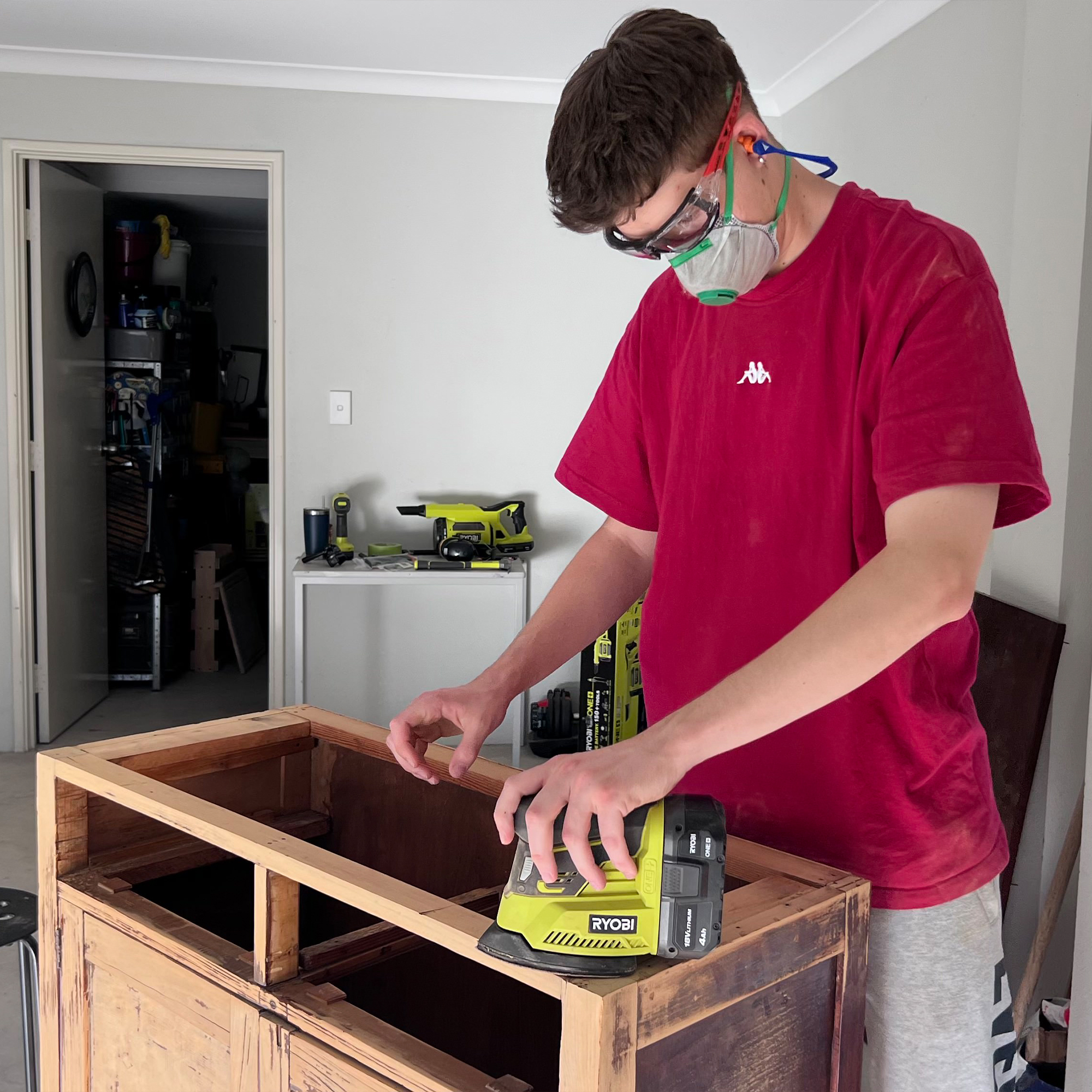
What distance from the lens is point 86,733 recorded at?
463 cm

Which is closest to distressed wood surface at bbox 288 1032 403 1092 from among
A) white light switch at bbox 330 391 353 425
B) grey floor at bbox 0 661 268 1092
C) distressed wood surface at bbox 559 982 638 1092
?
distressed wood surface at bbox 559 982 638 1092

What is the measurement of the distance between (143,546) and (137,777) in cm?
465

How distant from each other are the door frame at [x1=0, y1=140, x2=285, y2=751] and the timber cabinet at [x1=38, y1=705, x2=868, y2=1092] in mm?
2889

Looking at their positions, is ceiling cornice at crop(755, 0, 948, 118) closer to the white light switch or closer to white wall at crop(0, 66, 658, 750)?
white wall at crop(0, 66, 658, 750)

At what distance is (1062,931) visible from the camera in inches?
88.3

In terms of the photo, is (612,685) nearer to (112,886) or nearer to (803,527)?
(112,886)

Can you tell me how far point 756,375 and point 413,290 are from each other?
348 centimetres

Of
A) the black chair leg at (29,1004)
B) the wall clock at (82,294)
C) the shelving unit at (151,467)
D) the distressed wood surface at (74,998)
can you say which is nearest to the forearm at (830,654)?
the distressed wood surface at (74,998)

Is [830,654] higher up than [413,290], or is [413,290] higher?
[413,290]

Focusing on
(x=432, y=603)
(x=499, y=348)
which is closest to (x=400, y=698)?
(x=432, y=603)

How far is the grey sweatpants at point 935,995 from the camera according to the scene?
1.02 metres

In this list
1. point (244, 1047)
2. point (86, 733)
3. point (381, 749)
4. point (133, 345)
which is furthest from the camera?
point (133, 345)

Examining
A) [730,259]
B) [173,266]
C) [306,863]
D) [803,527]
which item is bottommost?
[306,863]

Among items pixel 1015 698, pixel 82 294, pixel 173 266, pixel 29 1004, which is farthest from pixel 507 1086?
pixel 173 266
